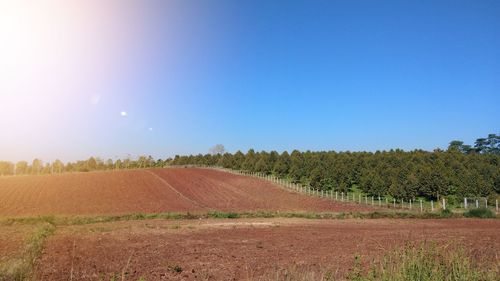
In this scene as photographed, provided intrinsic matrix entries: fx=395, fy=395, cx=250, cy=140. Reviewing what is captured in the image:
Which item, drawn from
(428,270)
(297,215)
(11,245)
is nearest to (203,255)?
(11,245)

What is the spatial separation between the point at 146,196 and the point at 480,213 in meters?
38.0

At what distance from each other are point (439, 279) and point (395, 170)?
52696 mm

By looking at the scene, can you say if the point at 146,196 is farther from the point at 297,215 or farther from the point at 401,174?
the point at 401,174

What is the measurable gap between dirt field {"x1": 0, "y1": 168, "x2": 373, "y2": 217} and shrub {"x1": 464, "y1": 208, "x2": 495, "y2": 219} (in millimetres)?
10907

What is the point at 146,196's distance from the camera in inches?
2035

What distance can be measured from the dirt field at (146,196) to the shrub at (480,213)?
10907 millimetres

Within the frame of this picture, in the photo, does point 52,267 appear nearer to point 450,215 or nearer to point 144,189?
point 450,215

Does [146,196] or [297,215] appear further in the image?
[146,196]

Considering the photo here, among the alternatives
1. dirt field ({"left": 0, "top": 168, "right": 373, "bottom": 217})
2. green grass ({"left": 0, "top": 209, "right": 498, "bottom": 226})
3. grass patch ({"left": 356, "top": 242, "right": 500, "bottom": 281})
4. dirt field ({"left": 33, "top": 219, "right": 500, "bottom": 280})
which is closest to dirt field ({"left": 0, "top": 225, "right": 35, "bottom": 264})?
→ dirt field ({"left": 33, "top": 219, "right": 500, "bottom": 280})

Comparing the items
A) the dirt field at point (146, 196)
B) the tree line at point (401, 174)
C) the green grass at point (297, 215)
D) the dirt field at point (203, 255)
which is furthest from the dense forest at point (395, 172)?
the dirt field at point (203, 255)

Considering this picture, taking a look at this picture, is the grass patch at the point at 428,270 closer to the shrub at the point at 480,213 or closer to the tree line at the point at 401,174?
the shrub at the point at 480,213

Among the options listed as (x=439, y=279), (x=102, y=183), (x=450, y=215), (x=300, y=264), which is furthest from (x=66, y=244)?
(x=102, y=183)

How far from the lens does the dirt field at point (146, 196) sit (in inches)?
1711

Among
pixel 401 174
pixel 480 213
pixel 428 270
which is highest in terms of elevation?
pixel 401 174
